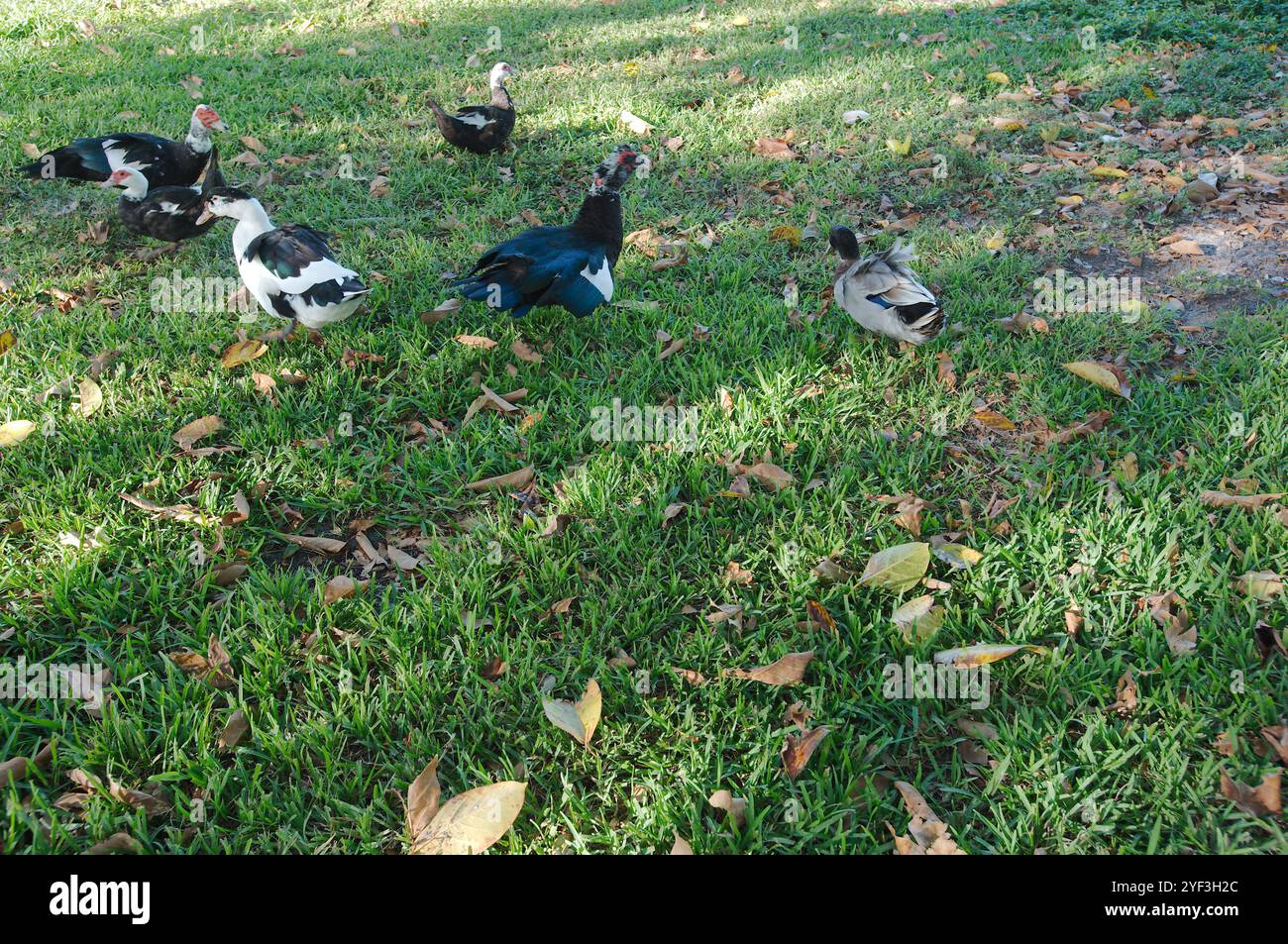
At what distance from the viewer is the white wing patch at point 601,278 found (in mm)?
3930

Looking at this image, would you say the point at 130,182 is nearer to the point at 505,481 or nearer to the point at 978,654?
the point at 505,481

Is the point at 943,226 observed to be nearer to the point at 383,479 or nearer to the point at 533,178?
the point at 533,178

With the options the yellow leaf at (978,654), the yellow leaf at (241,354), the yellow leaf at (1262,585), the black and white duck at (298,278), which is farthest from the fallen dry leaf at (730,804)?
the yellow leaf at (241,354)

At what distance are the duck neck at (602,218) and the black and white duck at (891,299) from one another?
3.80ft

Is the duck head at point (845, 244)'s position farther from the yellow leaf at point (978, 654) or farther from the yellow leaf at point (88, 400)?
the yellow leaf at point (88, 400)

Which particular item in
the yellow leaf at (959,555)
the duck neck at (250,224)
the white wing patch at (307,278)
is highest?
the duck neck at (250,224)

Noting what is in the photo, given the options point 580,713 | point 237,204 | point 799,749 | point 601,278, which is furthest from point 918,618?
point 237,204

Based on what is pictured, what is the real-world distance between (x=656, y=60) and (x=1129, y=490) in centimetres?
627

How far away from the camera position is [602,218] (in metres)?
4.22

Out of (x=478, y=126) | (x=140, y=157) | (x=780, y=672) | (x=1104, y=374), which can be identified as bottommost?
(x=780, y=672)

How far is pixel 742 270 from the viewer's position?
4.62 meters

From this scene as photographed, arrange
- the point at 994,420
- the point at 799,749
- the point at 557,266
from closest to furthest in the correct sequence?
the point at 799,749
the point at 994,420
the point at 557,266

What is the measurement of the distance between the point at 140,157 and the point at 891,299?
4.40 meters

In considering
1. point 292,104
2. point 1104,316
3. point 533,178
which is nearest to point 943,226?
point 1104,316
